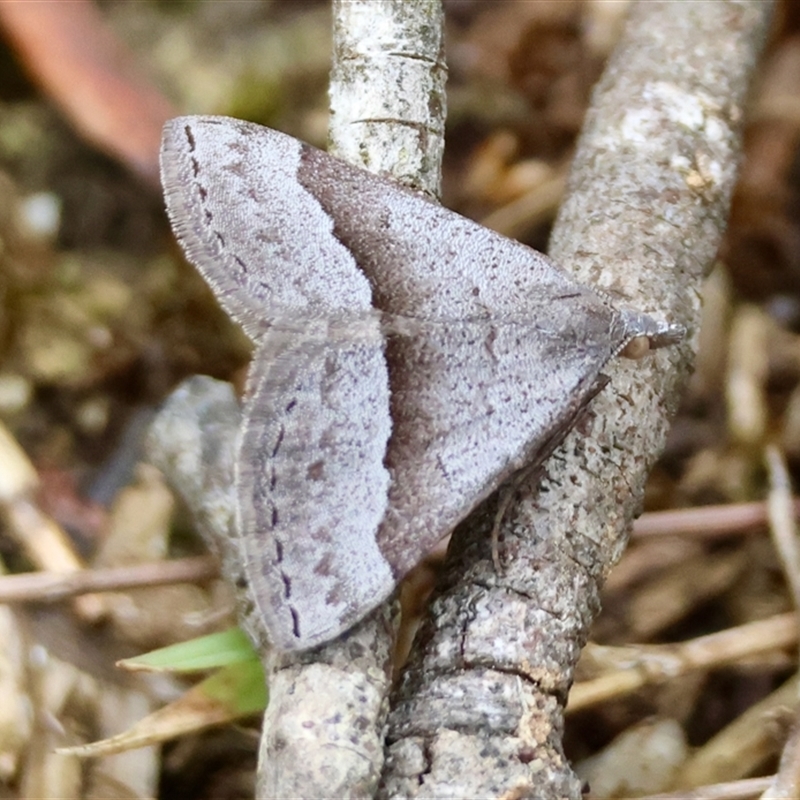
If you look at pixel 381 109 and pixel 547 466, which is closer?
pixel 547 466

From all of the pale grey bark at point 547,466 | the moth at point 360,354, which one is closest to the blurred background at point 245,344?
the pale grey bark at point 547,466

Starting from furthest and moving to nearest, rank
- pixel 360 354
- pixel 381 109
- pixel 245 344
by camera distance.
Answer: pixel 245 344 → pixel 381 109 → pixel 360 354

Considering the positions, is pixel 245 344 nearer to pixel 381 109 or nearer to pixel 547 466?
pixel 381 109

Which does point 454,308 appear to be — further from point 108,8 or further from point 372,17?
point 108,8

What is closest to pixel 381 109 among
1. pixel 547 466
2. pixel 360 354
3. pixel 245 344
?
pixel 360 354

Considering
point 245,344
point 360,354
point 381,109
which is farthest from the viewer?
point 245,344

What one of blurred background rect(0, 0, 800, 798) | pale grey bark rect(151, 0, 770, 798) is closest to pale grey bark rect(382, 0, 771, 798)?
pale grey bark rect(151, 0, 770, 798)

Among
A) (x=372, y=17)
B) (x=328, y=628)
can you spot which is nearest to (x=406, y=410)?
(x=328, y=628)
